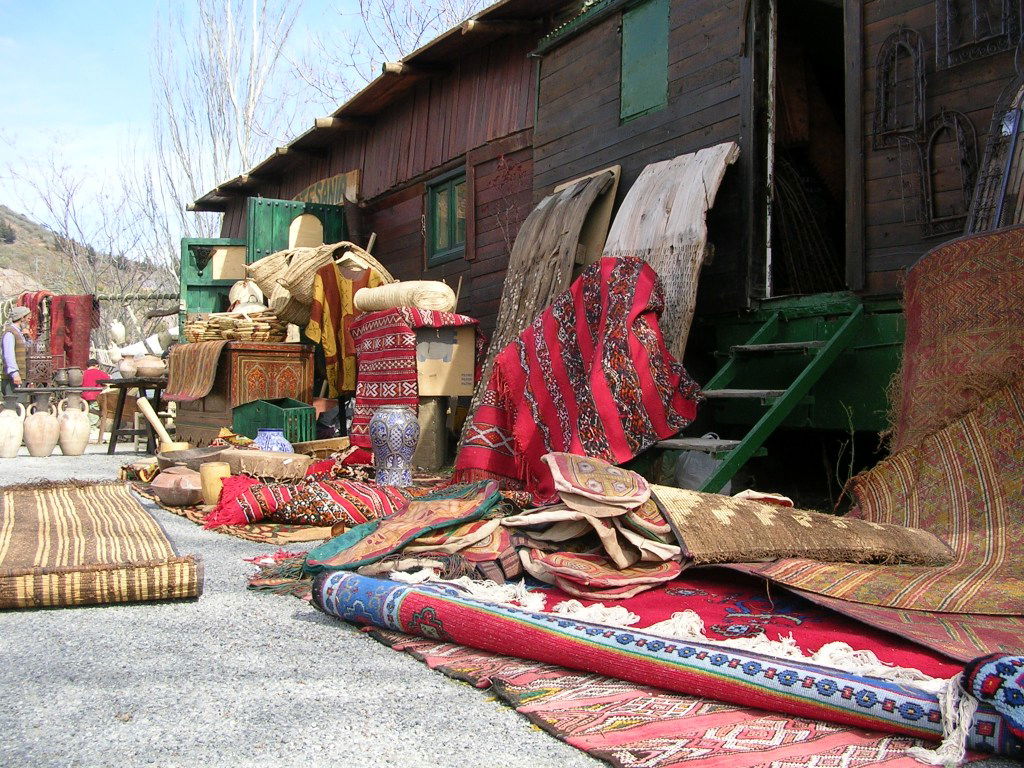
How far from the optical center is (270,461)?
5609 mm

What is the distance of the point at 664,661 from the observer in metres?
2.05

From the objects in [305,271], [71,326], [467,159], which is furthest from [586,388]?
[71,326]

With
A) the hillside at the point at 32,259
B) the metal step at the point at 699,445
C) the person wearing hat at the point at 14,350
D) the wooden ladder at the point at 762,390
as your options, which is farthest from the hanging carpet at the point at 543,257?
the hillside at the point at 32,259

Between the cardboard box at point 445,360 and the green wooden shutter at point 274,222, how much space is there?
5.08 meters

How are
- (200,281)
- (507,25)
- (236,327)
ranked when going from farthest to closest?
(200,281)
(236,327)
(507,25)

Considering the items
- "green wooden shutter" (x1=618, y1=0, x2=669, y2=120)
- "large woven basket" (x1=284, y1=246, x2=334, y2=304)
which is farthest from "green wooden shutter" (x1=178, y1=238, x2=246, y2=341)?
"green wooden shutter" (x1=618, y1=0, x2=669, y2=120)

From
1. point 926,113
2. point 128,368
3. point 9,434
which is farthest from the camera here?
point 128,368

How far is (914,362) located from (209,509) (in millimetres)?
3952

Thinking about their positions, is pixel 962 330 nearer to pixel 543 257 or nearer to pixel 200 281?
pixel 543 257

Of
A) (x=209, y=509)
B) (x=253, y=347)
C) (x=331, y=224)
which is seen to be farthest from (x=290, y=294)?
(x=209, y=509)

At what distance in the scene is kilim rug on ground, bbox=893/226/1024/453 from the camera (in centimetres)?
329

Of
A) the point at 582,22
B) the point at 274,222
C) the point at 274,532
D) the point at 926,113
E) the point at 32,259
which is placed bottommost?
the point at 274,532

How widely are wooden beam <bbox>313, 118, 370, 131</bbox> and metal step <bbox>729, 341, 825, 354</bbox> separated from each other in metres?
8.05

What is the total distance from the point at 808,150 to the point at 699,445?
369 centimetres
